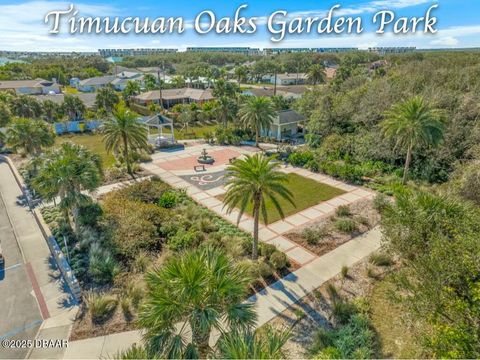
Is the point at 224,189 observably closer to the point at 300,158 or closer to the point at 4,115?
the point at 300,158

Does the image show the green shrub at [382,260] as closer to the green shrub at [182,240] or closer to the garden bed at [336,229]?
the garden bed at [336,229]

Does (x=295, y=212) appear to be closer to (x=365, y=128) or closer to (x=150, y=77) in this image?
(x=365, y=128)

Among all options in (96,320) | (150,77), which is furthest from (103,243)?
(150,77)

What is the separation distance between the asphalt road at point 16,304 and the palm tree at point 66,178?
3942 mm

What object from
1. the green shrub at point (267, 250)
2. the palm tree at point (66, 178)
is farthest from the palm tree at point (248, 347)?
the palm tree at point (66, 178)

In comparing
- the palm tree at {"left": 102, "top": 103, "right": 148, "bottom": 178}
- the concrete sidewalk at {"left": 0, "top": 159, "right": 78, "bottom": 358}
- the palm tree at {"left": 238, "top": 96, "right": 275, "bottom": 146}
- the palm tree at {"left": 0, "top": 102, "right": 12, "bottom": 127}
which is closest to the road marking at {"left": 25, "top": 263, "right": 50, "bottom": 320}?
the concrete sidewalk at {"left": 0, "top": 159, "right": 78, "bottom": 358}

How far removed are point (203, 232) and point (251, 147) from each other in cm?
2135

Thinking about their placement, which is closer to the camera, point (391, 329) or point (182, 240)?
point (391, 329)

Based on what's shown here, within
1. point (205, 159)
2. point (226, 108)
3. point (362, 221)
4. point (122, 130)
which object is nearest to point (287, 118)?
point (226, 108)

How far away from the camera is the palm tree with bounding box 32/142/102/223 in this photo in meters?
17.1

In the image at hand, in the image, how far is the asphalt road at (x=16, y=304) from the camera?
12.1 meters

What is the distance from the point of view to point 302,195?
25.1 meters

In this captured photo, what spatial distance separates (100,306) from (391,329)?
39.1ft

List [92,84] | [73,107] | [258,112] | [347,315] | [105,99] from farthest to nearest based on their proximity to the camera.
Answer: [92,84] → [105,99] → [73,107] → [258,112] → [347,315]
